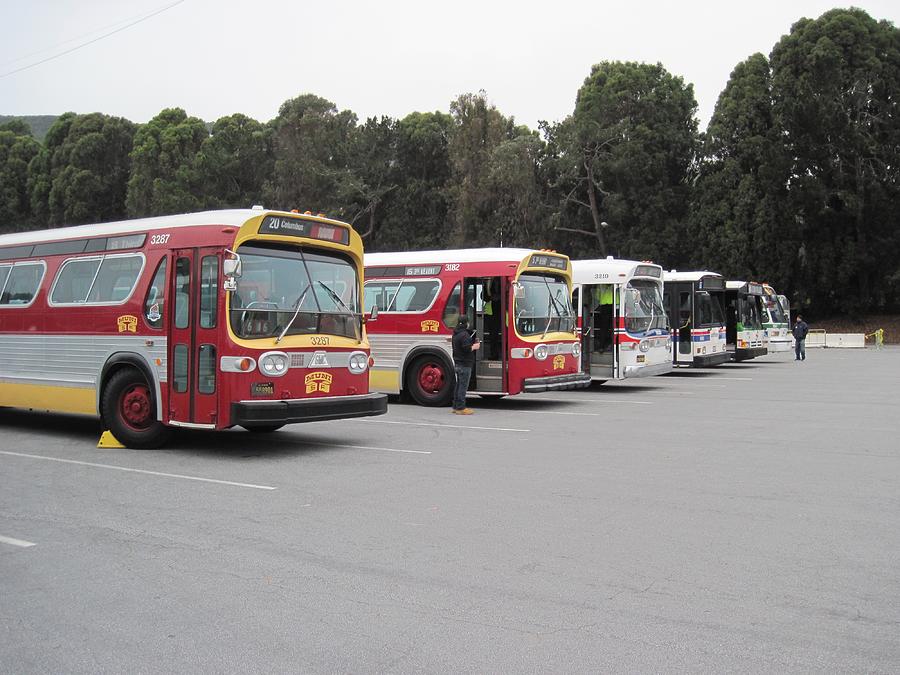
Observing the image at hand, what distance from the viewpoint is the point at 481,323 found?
55.0 ft

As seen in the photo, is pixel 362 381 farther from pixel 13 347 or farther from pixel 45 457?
pixel 13 347

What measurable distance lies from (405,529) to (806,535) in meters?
3.13

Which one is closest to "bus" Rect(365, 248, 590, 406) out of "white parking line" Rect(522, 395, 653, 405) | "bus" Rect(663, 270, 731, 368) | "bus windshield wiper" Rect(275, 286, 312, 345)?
"white parking line" Rect(522, 395, 653, 405)

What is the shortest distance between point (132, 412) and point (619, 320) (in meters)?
11.7

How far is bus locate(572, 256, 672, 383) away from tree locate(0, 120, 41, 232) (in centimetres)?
6131

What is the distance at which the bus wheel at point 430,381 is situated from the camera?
16.6 metres

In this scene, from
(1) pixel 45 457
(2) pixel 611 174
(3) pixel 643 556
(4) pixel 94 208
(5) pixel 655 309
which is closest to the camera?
(3) pixel 643 556

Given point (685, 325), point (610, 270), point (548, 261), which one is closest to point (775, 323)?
point (685, 325)

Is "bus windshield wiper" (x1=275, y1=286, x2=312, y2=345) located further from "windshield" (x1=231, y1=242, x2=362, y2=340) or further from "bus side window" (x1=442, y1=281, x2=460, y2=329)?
"bus side window" (x1=442, y1=281, x2=460, y2=329)

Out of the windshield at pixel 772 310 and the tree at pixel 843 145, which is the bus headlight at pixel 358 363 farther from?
the tree at pixel 843 145

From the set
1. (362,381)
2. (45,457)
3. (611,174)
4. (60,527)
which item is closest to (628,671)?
(60,527)

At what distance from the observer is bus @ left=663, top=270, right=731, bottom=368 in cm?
2572

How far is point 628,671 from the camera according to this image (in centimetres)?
416

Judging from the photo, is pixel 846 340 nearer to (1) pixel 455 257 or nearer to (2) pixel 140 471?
(1) pixel 455 257
